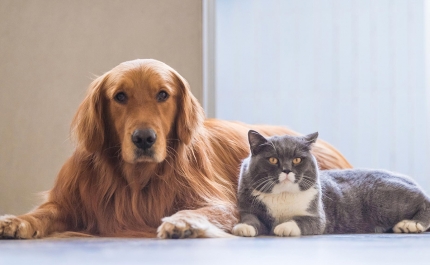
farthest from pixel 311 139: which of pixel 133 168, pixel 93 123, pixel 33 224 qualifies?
pixel 33 224

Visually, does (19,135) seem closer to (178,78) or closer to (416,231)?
(178,78)

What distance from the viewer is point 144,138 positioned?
2.00 metres

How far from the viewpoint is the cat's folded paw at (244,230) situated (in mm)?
2004

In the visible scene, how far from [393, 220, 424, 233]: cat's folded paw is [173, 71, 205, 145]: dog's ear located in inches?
31.5

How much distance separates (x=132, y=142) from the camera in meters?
2.02

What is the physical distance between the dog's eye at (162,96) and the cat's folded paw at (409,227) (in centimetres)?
93

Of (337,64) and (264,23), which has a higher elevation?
(264,23)

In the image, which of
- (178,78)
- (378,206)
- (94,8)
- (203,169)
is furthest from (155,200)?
(94,8)

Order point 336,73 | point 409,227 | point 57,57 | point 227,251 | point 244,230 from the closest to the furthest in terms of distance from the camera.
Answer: point 227,251
point 244,230
point 409,227
point 336,73
point 57,57

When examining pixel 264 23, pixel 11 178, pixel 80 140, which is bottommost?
pixel 11 178

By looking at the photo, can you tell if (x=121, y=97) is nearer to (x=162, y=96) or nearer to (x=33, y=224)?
(x=162, y=96)

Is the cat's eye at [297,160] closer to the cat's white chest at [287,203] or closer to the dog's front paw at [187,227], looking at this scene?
the cat's white chest at [287,203]

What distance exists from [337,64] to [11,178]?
6.78 ft

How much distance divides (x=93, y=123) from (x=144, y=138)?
0.26 metres
